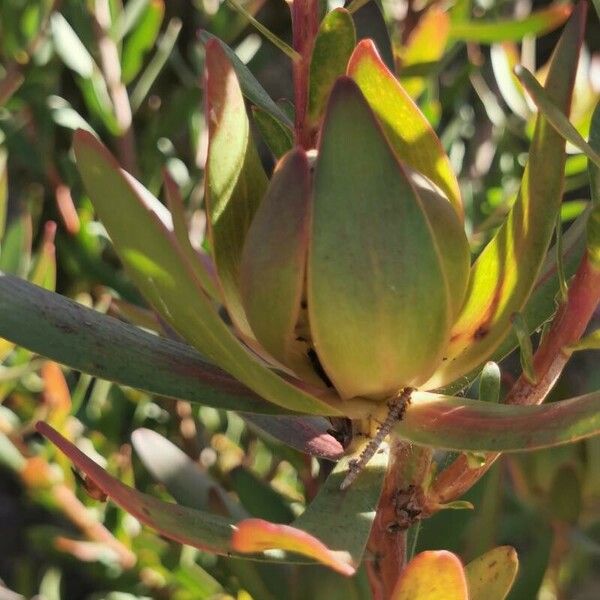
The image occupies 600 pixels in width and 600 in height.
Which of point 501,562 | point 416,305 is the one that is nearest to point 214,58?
point 416,305

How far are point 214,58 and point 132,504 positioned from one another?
17cm

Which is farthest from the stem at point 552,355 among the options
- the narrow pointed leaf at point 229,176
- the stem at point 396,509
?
the narrow pointed leaf at point 229,176

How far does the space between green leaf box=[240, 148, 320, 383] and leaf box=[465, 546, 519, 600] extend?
0.15 metres

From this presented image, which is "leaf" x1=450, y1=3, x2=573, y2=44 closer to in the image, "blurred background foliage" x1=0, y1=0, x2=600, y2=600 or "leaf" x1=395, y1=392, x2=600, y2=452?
"blurred background foliage" x1=0, y1=0, x2=600, y2=600

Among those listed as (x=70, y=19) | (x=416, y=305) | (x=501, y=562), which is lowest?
(x=501, y=562)

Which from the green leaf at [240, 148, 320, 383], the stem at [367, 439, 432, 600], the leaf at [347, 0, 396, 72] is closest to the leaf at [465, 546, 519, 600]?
the stem at [367, 439, 432, 600]

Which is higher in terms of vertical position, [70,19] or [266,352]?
[70,19]

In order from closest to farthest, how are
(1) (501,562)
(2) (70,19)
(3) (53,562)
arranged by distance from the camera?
(1) (501,562), (2) (70,19), (3) (53,562)

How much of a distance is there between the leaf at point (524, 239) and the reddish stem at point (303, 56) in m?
0.10

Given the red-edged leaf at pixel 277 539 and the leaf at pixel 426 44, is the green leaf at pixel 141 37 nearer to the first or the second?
the leaf at pixel 426 44

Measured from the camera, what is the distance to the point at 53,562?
42.8 inches

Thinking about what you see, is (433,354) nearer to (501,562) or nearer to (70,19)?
(501,562)

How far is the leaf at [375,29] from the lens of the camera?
1.93 ft

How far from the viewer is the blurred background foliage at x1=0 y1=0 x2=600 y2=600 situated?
0.67m
